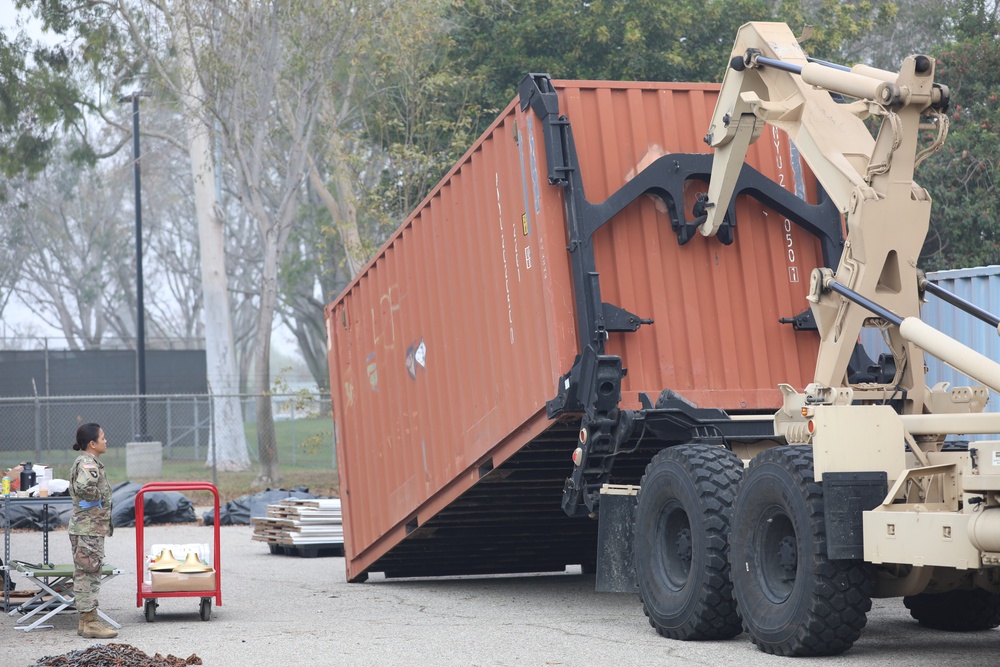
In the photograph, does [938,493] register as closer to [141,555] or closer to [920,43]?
[141,555]

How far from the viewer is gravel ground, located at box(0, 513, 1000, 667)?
8039mm

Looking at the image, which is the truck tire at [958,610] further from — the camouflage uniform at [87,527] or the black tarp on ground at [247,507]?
the black tarp on ground at [247,507]

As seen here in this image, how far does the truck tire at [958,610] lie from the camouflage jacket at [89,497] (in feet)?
18.2

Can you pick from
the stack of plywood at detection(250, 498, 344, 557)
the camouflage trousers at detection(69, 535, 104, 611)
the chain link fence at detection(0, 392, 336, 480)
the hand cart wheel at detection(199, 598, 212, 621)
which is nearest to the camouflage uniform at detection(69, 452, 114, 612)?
the camouflage trousers at detection(69, 535, 104, 611)

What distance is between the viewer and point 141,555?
10.4 metres

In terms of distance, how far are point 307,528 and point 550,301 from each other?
8417 mm

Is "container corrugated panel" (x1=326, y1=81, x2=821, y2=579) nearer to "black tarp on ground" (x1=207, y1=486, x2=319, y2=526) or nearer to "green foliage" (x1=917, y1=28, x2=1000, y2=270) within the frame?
"black tarp on ground" (x1=207, y1=486, x2=319, y2=526)

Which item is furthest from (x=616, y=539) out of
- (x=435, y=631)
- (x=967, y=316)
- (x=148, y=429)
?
(x=148, y=429)

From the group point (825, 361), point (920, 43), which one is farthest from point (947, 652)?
point (920, 43)

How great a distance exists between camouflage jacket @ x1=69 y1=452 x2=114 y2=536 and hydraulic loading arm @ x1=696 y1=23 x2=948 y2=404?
5030 millimetres

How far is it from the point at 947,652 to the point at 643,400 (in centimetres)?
267

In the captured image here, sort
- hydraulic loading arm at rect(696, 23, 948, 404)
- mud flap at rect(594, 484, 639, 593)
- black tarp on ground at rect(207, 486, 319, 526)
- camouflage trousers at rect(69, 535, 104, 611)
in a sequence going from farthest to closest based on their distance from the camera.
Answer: black tarp on ground at rect(207, 486, 319, 526)
camouflage trousers at rect(69, 535, 104, 611)
mud flap at rect(594, 484, 639, 593)
hydraulic loading arm at rect(696, 23, 948, 404)

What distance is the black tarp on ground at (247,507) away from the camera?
72.5ft

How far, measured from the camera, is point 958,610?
344 inches
